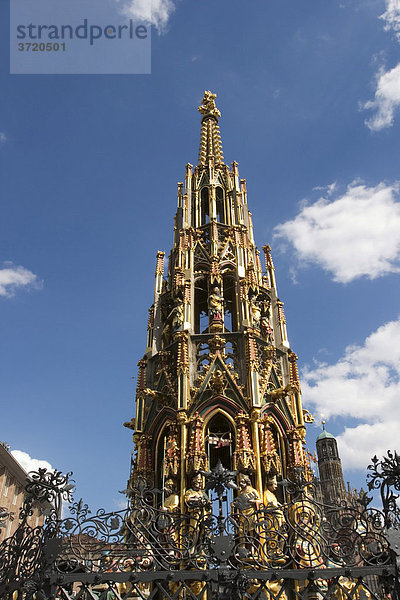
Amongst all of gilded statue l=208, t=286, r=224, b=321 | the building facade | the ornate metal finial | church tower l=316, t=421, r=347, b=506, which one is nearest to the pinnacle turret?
the ornate metal finial

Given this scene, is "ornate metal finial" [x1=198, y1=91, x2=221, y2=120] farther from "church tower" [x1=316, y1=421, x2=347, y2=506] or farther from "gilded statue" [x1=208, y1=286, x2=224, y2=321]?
"church tower" [x1=316, y1=421, x2=347, y2=506]

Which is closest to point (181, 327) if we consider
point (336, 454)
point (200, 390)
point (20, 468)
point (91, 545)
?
point (200, 390)

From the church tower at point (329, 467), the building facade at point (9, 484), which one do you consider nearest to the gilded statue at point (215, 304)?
the building facade at point (9, 484)

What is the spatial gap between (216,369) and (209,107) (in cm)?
1944

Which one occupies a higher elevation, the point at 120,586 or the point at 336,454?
the point at 336,454

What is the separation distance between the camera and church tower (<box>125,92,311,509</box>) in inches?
730

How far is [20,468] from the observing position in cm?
3609

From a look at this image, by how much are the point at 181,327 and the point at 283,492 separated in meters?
7.61

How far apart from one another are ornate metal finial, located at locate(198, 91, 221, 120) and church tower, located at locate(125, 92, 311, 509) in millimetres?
7678

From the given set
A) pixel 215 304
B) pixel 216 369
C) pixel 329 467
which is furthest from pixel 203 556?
pixel 329 467

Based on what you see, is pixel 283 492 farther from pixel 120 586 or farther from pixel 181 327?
pixel 181 327

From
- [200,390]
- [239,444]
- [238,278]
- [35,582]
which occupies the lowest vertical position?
[35,582]

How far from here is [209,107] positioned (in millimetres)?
32562

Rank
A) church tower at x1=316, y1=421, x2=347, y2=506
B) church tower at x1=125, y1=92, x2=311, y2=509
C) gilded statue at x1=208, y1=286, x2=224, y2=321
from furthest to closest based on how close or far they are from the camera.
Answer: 1. church tower at x1=316, y1=421, x2=347, y2=506
2. gilded statue at x1=208, y1=286, x2=224, y2=321
3. church tower at x1=125, y1=92, x2=311, y2=509
